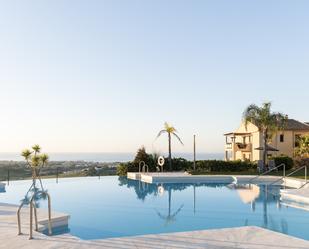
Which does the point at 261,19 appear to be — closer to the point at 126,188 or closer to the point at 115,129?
the point at 126,188

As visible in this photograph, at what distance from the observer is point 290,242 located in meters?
8.28

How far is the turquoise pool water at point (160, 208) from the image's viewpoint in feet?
37.1

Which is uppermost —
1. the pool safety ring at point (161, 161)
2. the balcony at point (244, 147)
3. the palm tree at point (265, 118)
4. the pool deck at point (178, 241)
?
the palm tree at point (265, 118)

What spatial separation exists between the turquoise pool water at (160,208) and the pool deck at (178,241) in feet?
6.15

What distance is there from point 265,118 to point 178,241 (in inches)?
858

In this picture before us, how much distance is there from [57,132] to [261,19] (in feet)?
103

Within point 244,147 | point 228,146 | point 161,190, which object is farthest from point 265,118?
point 161,190

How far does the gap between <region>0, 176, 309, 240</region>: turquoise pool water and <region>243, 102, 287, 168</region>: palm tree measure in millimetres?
8326

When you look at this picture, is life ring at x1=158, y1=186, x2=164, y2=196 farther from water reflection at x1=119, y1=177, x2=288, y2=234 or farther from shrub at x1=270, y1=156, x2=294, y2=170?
shrub at x1=270, y1=156, x2=294, y2=170

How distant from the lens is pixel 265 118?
28500 millimetres

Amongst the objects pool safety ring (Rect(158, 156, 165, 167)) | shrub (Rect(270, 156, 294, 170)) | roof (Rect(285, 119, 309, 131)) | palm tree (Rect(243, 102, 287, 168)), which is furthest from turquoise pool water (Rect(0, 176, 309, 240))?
roof (Rect(285, 119, 309, 131))

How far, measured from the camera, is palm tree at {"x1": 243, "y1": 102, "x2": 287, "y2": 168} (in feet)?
93.6

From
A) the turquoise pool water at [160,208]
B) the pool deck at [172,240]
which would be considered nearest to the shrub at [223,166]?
the turquoise pool water at [160,208]

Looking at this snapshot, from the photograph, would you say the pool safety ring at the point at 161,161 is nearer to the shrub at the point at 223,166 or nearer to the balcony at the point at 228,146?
the shrub at the point at 223,166
